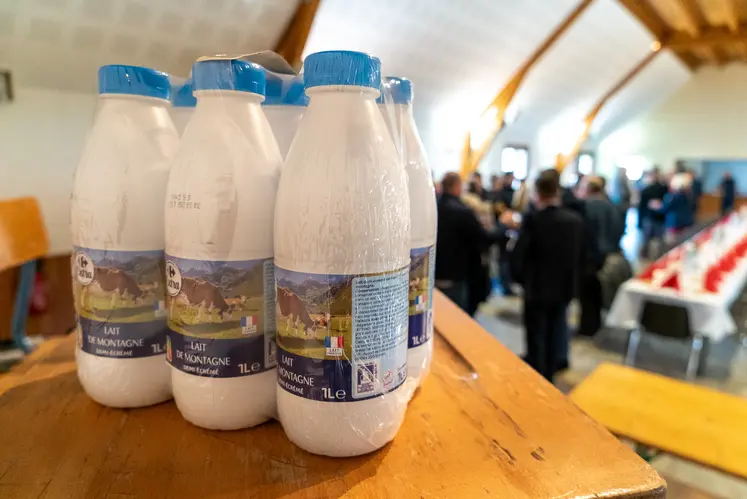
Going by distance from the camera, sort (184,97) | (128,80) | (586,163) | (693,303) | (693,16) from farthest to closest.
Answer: (586,163) → (693,16) → (693,303) → (184,97) → (128,80)

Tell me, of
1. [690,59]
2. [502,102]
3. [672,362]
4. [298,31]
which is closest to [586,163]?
[690,59]

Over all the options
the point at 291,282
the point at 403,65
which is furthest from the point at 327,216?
the point at 403,65

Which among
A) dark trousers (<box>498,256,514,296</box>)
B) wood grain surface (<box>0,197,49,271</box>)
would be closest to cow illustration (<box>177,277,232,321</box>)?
wood grain surface (<box>0,197,49,271</box>)

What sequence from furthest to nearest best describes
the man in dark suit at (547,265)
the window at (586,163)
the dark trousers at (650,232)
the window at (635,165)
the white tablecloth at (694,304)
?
1. the window at (586,163)
2. the window at (635,165)
3. the dark trousers at (650,232)
4. the man in dark suit at (547,265)
5. the white tablecloth at (694,304)

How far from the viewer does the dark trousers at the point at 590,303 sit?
113 inches

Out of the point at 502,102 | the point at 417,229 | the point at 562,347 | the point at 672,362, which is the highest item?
the point at 502,102

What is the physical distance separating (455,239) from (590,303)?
1.10 metres

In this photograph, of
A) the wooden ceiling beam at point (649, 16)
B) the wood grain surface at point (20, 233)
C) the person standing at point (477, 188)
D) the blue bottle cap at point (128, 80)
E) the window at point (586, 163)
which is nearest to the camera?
the blue bottle cap at point (128, 80)

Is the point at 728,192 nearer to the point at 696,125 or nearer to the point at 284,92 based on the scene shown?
the point at 696,125

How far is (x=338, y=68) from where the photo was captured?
0.47 metres

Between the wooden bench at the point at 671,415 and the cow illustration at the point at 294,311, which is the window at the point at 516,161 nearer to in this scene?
the wooden bench at the point at 671,415

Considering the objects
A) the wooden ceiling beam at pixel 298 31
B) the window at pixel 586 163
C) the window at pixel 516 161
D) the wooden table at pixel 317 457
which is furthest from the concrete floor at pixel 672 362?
the window at pixel 586 163

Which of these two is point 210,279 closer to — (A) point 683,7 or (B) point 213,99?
(B) point 213,99

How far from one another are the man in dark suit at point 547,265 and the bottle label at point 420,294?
1.75m
